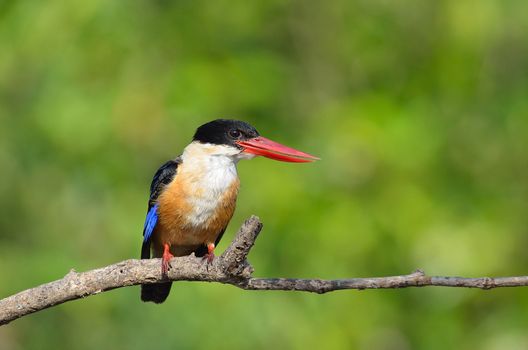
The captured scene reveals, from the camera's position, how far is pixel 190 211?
4047 mm

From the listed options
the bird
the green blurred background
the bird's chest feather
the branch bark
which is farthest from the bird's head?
the branch bark

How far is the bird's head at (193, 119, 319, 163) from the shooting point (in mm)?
4227

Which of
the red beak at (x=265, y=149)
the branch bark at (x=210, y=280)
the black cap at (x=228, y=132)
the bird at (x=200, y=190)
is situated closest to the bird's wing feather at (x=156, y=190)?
the bird at (x=200, y=190)

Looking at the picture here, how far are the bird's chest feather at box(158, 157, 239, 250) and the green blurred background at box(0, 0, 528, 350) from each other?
0.73 m

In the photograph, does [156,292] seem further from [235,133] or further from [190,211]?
[235,133]

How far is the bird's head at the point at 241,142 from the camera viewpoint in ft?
13.9

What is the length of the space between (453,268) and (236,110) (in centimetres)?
177

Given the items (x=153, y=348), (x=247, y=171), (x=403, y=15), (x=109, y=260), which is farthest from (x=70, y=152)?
(x=403, y=15)

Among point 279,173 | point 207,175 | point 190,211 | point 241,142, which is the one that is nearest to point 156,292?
point 190,211

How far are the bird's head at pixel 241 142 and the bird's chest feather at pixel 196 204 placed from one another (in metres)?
0.15

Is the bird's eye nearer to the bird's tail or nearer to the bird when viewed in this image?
the bird

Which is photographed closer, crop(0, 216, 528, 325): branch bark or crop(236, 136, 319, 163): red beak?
crop(0, 216, 528, 325): branch bark

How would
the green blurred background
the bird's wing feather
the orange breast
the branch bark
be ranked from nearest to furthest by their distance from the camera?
the branch bark → the orange breast → the bird's wing feather → the green blurred background

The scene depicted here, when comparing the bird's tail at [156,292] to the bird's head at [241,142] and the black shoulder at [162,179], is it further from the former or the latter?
the bird's head at [241,142]
